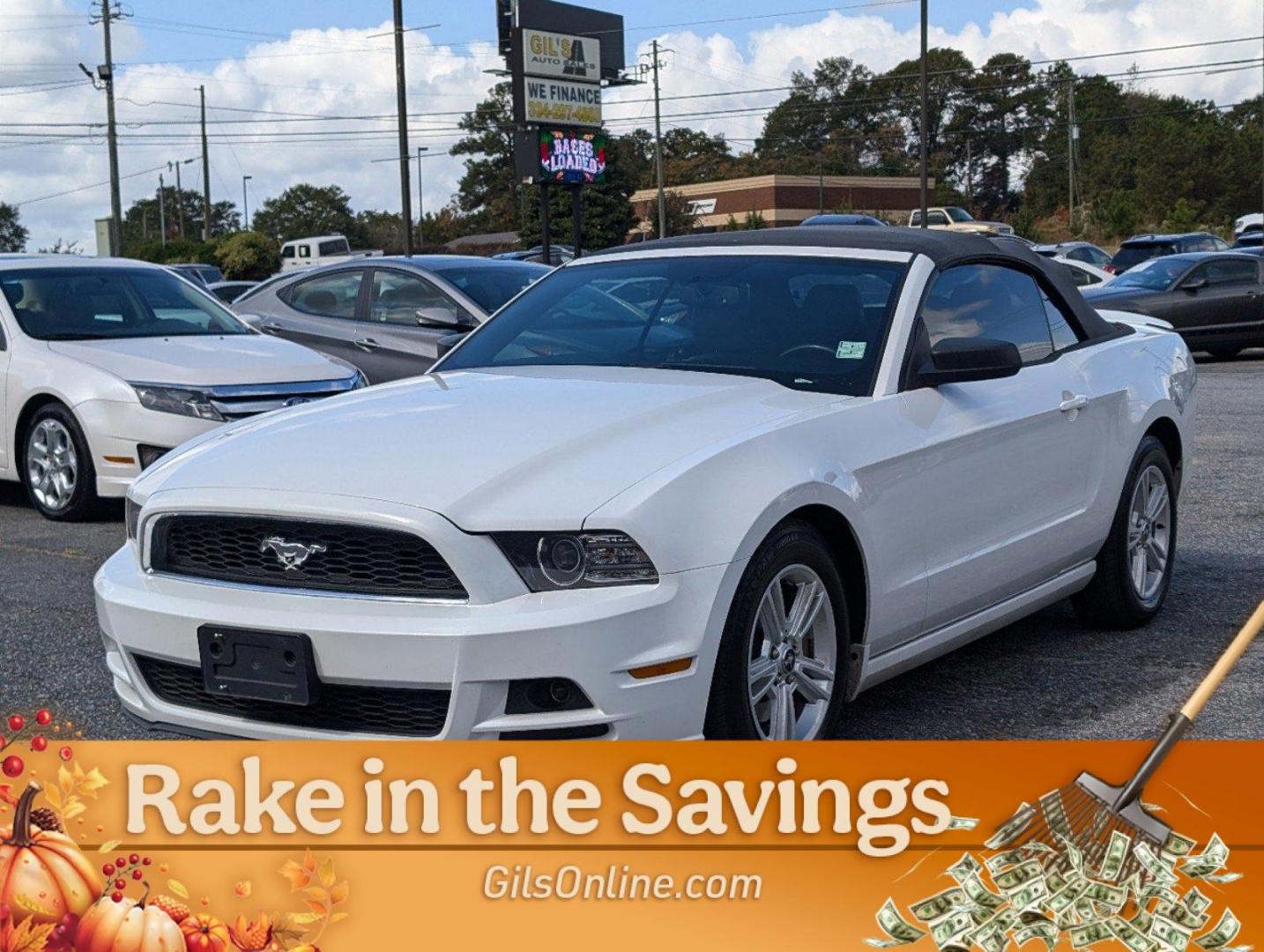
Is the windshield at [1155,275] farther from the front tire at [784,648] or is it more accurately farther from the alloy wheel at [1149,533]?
the front tire at [784,648]

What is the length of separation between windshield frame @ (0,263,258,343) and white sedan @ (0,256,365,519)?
1cm

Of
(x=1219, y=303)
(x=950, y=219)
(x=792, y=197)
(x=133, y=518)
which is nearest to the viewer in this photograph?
(x=133, y=518)

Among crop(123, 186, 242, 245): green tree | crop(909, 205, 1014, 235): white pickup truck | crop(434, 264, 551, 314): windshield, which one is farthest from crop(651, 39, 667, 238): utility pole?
crop(123, 186, 242, 245): green tree

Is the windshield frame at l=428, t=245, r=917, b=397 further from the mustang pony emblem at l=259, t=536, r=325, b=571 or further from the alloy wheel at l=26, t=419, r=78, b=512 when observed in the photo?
the alloy wheel at l=26, t=419, r=78, b=512

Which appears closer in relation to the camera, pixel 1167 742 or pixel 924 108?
pixel 1167 742

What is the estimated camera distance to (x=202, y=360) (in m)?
9.16

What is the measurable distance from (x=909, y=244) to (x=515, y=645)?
2.29 metres

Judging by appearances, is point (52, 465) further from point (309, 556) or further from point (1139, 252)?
point (1139, 252)

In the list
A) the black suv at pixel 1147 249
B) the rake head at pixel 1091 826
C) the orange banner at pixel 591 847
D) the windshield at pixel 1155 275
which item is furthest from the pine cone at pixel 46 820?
the black suv at pixel 1147 249

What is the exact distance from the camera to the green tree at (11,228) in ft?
287

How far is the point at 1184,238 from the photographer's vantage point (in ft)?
109

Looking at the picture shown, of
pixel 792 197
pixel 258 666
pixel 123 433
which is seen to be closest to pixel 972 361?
pixel 258 666

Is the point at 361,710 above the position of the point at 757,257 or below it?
below

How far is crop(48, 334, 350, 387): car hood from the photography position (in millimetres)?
8922
